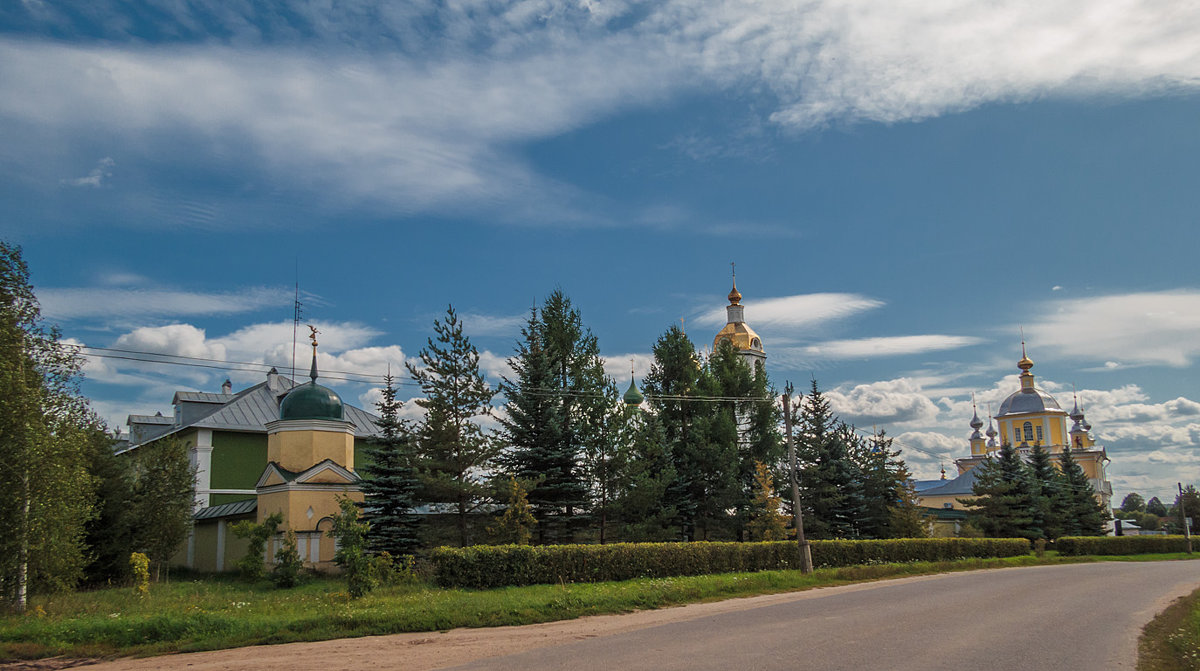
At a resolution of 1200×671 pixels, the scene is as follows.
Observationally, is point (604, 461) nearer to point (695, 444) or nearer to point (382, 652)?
point (695, 444)

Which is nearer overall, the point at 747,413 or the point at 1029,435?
the point at 747,413

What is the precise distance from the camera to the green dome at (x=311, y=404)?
94.3ft

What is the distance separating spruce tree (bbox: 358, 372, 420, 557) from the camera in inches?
1057

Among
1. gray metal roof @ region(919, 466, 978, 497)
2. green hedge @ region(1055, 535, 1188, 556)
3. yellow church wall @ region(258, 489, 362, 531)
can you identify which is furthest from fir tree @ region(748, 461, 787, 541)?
gray metal roof @ region(919, 466, 978, 497)

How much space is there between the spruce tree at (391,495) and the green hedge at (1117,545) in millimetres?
35279

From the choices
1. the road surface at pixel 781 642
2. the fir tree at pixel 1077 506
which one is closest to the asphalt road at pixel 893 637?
the road surface at pixel 781 642

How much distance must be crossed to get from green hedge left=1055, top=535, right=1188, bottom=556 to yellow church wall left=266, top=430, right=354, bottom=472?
124 feet

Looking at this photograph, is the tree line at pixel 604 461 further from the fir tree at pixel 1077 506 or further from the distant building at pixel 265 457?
the fir tree at pixel 1077 506

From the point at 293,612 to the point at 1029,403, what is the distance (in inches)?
3379

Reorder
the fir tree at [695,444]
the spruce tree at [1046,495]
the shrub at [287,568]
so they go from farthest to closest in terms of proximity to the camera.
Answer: the spruce tree at [1046,495], the fir tree at [695,444], the shrub at [287,568]

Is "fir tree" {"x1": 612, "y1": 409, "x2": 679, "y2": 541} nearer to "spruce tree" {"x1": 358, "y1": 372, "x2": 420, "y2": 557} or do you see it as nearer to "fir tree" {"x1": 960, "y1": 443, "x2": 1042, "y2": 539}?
"spruce tree" {"x1": 358, "y1": 372, "x2": 420, "y2": 557}

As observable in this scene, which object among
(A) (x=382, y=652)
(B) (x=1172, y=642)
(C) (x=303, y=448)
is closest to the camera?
(A) (x=382, y=652)

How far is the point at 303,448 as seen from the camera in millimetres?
28266

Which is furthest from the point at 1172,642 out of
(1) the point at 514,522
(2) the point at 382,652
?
(1) the point at 514,522
